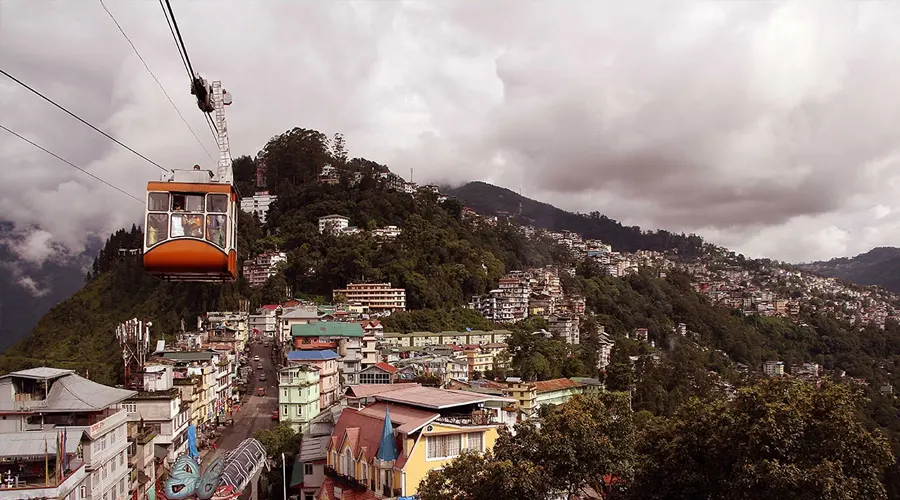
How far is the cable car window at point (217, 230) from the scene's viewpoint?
40.2 feet

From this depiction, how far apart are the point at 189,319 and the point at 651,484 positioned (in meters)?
64.0

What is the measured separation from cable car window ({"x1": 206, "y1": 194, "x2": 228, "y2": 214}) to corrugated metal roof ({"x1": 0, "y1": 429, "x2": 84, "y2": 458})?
34.2 feet

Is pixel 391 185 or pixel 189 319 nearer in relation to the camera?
pixel 189 319

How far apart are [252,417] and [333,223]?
156 feet

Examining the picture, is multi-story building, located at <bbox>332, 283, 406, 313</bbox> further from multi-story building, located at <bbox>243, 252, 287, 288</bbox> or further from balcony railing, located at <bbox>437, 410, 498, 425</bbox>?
balcony railing, located at <bbox>437, 410, 498, 425</bbox>

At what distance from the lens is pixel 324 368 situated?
38469mm

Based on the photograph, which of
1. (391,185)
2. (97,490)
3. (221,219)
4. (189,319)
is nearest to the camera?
(221,219)

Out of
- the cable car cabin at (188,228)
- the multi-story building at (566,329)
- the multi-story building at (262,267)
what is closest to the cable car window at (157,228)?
the cable car cabin at (188,228)

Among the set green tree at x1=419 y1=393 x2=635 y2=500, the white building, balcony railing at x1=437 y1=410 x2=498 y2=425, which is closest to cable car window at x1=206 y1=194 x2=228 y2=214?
green tree at x1=419 y1=393 x2=635 y2=500

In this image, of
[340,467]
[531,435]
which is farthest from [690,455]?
[340,467]

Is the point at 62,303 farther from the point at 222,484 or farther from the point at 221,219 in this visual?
the point at 221,219

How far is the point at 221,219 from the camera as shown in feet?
40.7

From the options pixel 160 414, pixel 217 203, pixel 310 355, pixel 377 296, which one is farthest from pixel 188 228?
pixel 377 296

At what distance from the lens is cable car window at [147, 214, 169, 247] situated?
12.0 metres
